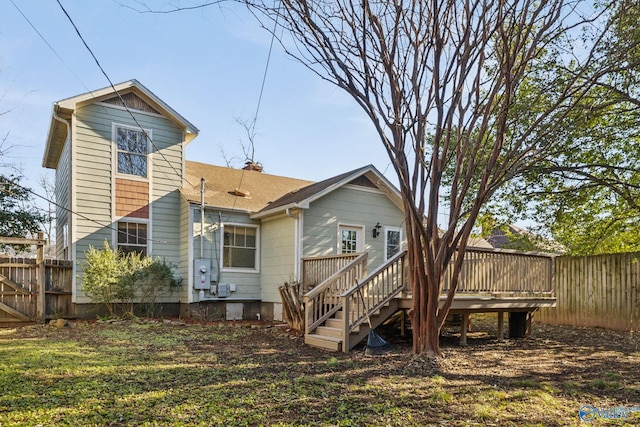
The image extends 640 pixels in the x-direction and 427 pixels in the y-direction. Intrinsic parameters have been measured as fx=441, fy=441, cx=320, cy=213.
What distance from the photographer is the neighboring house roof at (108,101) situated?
11.4 m

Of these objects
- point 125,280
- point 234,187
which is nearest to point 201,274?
point 125,280

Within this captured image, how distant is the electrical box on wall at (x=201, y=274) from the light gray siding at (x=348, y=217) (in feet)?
9.13

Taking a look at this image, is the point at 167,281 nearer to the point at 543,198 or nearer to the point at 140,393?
the point at 140,393

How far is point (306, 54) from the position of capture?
625 centimetres

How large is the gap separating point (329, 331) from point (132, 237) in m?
7.00

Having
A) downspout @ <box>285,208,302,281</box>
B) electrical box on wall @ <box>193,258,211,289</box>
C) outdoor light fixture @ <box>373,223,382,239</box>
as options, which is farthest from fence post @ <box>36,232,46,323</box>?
outdoor light fixture @ <box>373,223,382,239</box>

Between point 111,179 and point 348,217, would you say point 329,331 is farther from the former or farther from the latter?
point 111,179

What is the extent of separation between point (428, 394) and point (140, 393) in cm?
299

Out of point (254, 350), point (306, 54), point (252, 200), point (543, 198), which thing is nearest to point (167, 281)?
point (252, 200)

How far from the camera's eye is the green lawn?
3904mm

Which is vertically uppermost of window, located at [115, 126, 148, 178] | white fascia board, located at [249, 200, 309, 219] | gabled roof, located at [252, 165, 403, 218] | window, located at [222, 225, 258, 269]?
window, located at [115, 126, 148, 178]

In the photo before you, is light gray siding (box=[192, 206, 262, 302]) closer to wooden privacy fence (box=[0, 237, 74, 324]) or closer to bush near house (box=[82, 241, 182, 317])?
bush near house (box=[82, 241, 182, 317])

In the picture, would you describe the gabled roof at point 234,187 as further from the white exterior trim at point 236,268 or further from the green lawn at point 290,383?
the green lawn at point 290,383

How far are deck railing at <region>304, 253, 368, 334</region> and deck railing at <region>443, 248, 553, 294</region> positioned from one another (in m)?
1.73
